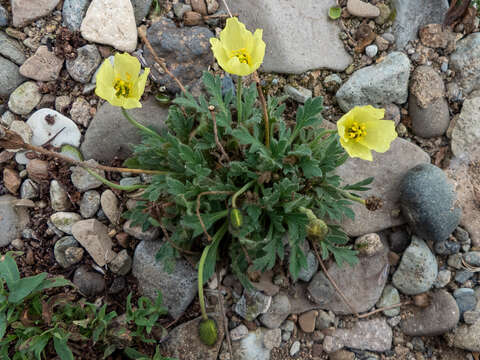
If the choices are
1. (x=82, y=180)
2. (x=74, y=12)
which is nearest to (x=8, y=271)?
(x=82, y=180)

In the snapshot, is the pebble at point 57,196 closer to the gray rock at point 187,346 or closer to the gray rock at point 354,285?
the gray rock at point 187,346

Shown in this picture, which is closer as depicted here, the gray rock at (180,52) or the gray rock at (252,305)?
the gray rock at (252,305)

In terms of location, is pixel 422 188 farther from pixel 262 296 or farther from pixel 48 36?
pixel 48 36

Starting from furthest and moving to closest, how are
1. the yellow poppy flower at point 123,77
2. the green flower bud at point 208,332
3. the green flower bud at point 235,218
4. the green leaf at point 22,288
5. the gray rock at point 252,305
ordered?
the gray rock at point 252,305 → the green flower bud at point 208,332 → the yellow poppy flower at point 123,77 → the green flower bud at point 235,218 → the green leaf at point 22,288

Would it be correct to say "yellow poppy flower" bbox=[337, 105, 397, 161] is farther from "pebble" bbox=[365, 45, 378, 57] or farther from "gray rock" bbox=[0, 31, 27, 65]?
"gray rock" bbox=[0, 31, 27, 65]

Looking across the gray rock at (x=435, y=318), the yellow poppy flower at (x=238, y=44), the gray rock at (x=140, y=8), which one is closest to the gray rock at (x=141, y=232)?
the yellow poppy flower at (x=238, y=44)

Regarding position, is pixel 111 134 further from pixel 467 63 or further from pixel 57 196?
pixel 467 63
